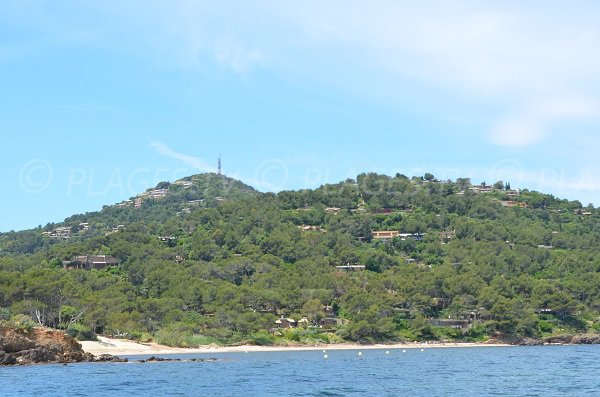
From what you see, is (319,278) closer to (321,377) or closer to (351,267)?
(351,267)

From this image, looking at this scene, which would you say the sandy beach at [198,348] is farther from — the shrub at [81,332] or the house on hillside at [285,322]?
the house on hillside at [285,322]

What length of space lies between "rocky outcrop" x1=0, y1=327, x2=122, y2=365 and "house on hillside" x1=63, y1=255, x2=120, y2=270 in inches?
2597

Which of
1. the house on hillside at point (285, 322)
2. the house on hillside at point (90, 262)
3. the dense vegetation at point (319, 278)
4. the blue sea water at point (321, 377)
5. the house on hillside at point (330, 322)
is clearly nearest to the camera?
the blue sea water at point (321, 377)

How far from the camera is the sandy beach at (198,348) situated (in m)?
87.2

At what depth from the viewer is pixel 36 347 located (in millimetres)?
72188

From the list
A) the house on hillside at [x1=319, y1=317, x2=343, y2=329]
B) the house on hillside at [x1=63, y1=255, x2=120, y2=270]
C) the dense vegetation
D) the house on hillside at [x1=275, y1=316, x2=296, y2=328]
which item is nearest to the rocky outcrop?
the dense vegetation

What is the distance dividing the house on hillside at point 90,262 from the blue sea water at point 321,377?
5754cm

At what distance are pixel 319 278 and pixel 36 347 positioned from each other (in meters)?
60.1

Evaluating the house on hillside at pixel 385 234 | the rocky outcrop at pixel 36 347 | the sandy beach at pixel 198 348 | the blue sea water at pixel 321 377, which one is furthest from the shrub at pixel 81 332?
the house on hillside at pixel 385 234

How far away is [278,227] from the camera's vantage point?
16750 centimetres

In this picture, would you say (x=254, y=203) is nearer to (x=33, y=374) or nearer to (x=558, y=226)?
(x=558, y=226)

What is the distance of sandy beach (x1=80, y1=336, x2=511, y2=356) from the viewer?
87188mm

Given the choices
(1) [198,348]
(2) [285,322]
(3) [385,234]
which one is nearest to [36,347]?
(1) [198,348]

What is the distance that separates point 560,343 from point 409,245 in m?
49.5
